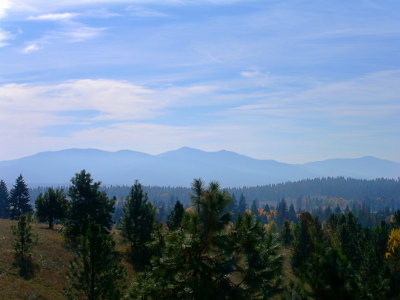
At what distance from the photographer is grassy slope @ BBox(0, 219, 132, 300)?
26469 mm

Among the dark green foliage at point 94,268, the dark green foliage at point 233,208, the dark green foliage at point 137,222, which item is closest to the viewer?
the dark green foliage at point 233,208

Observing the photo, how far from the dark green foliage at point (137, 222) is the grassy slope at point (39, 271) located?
2595 millimetres

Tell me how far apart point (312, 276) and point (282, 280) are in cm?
169

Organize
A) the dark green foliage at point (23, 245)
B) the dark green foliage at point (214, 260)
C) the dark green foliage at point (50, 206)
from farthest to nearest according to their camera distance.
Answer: the dark green foliage at point (50, 206), the dark green foliage at point (23, 245), the dark green foliage at point (214, 260)

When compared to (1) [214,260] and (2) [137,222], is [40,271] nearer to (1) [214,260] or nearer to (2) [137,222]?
(2) [137,222]

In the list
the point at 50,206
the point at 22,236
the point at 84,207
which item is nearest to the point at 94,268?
the point at 22,236

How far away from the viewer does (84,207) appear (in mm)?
40500

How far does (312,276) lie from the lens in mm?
12203

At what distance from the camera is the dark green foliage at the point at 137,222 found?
132 feet

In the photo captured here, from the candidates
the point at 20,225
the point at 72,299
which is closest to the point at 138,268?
the point at 20,225

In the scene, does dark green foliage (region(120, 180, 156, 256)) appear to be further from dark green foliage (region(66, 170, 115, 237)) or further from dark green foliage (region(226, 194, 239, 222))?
dark green foliage (region(226, 194, 239, 222))

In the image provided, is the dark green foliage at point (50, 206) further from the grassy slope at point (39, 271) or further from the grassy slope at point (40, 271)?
the grassy slope at point (39, 271)

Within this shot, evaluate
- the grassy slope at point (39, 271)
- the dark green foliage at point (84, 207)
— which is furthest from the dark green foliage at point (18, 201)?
the dark green foliage at point (84, 207)

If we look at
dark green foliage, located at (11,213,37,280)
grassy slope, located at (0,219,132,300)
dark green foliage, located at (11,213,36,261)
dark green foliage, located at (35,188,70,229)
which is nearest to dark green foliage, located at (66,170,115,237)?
grassy slope, located at (0,219,132,300)
